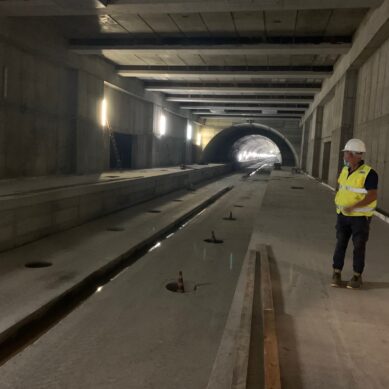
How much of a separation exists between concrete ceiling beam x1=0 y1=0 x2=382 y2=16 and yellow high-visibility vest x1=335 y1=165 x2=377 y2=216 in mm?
4746

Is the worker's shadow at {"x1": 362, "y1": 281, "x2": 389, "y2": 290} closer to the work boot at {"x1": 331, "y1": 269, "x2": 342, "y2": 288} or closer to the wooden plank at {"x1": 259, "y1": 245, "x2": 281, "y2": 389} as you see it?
the work boot at {"x1": 331, "y1": 269, "x2": 342, "y2": 288}

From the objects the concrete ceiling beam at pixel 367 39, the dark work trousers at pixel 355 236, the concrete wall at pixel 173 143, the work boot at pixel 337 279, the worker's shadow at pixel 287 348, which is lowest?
the worker's shadow at pixel 287 348

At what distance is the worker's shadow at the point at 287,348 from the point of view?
8.37ft

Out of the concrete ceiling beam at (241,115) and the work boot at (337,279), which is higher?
the concrete ceiling beam at (241,115)

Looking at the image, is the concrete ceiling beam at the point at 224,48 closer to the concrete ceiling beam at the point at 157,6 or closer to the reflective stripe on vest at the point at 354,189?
the concrete ceiling beam at the point at 157,6

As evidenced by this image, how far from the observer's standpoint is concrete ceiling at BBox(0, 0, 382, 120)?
775 cm

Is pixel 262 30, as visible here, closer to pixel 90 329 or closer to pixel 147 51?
pixel 147 51

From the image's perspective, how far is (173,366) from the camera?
3365 mm

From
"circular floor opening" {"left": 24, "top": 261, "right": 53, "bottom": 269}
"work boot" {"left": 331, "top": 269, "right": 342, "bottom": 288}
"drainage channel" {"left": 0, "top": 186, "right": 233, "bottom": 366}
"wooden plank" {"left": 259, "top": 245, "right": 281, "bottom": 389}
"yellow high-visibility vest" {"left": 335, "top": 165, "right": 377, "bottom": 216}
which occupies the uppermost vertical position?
"yellow high-visibility vest" {"left": 335, "top": 165, "right": 377, "bottom": 216}

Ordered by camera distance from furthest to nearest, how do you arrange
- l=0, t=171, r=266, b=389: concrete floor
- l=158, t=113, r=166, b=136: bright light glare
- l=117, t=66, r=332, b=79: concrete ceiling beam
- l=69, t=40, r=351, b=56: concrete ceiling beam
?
l=158, t=113, r=166, b=136: bright light glare < l=117, t=66, r=332, b=79: concrete ceiling beam < l=69, t=40, r=351, b=56: concrete ceiling beam < l=0, t=171, r=266, b=389: concrete floor

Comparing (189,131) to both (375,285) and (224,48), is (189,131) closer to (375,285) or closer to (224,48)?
(224,48)

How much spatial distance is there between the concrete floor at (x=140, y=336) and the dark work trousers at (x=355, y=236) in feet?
4.83

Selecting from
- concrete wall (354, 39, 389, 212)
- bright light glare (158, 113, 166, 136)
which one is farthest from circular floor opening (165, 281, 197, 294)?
bright light glare (158, 113, 166, 136)

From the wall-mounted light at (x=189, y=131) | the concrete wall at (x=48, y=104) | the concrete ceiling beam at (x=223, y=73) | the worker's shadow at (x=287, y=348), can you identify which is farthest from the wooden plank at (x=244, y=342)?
the wall-mounted light at (x=189, y=131)
